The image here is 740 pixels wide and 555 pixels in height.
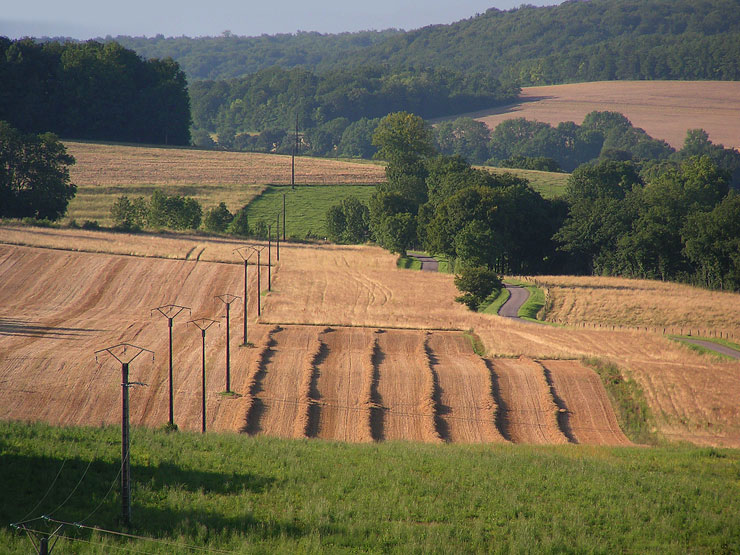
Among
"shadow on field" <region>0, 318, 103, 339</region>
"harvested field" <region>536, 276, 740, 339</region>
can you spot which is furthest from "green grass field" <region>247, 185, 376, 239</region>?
"shadow on field" <region>0, 318, 103, 339</region>

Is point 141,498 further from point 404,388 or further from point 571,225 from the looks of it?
point 571,225

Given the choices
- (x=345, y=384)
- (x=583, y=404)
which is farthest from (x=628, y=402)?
(x=345, y=384)

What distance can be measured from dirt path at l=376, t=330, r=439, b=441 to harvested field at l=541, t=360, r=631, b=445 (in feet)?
25.6

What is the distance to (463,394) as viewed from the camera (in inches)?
1939

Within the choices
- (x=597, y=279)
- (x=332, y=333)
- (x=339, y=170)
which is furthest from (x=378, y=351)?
(x=339, y=170)

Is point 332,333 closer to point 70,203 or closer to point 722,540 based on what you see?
point 722,540

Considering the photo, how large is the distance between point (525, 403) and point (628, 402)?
21.1ft

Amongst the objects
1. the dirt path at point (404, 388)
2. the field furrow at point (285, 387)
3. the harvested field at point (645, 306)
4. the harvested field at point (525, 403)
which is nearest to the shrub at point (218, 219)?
the harvested field at point (645, 306)

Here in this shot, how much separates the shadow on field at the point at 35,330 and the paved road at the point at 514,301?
35108 mm

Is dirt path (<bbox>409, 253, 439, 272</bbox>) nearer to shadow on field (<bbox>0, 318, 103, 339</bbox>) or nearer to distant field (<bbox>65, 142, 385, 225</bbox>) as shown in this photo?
distant field (<bbox>65, 142, 385, 225</bbox>)

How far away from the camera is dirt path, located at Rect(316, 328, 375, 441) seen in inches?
1700

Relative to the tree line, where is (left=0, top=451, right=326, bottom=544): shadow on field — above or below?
above

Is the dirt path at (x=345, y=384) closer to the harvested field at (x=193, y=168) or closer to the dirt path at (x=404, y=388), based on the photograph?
the dirt path at (x=404, y=388)

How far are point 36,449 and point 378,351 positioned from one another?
31056mm
